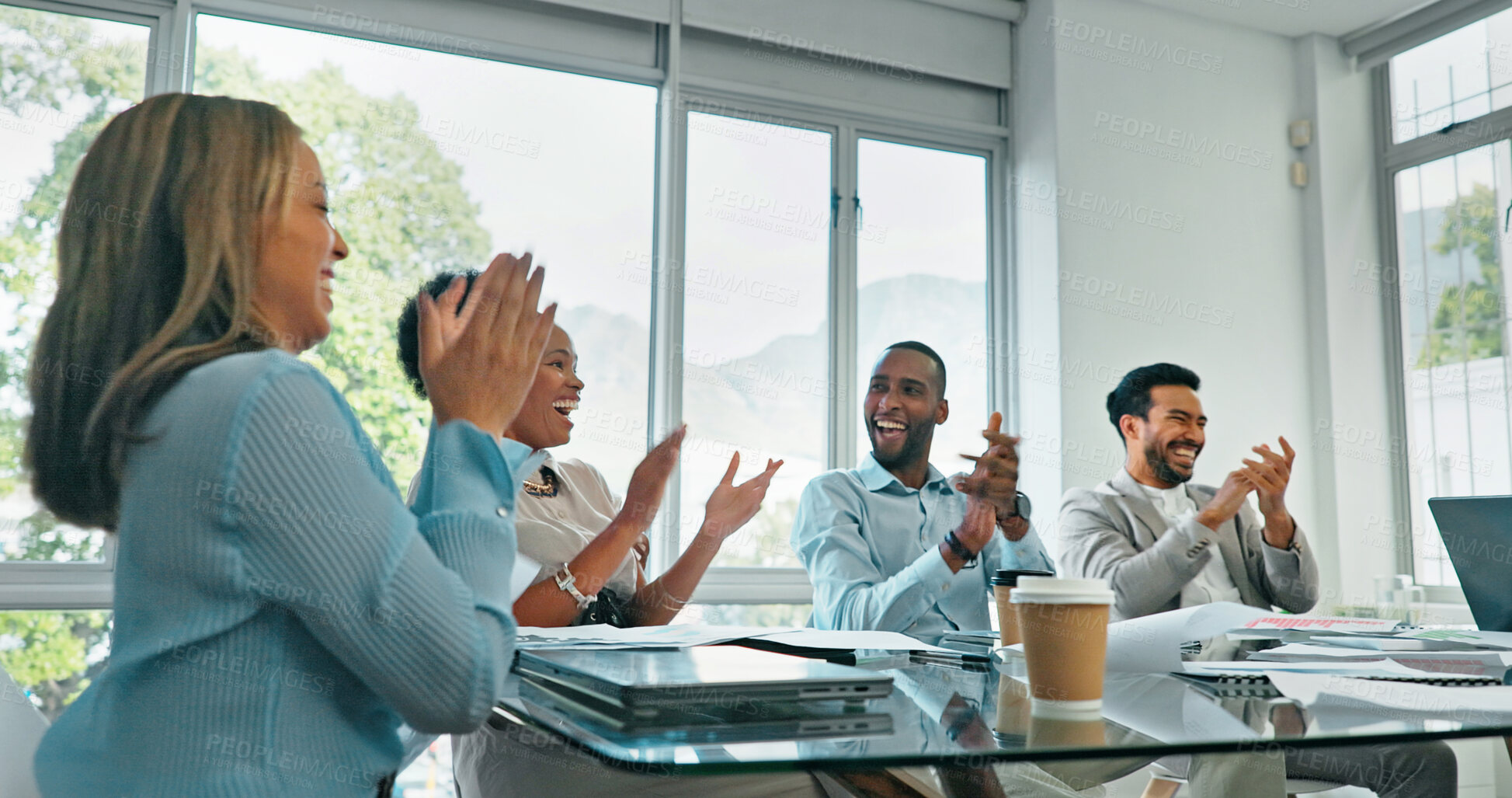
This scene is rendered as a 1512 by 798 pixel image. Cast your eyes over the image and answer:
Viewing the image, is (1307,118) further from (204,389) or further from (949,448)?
(204,389)

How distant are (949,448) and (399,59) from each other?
7.76 ft

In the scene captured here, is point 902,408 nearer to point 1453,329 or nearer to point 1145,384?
point 1145,384

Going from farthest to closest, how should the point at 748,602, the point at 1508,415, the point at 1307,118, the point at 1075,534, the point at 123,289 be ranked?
the point at 1307,118, the point at 1508,415, the point at 748,602, the point at 1075,534, the point at 123,289

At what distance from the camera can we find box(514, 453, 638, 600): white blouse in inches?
80.5

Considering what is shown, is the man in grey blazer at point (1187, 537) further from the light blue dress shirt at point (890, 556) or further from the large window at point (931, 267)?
the large window at point (931, 267)

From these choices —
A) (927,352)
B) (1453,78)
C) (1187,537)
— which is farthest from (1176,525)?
(1453,78)

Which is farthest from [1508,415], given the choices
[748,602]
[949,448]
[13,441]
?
[13,441]

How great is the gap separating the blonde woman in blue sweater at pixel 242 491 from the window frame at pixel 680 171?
98.7 inches

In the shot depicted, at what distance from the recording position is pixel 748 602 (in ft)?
12.4

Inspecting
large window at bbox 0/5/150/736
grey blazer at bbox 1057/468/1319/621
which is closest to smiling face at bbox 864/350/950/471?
grey blazer at bbox 1057/468/1319/621

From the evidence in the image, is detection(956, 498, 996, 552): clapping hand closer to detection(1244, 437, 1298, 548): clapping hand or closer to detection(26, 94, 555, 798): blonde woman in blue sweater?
detection(1244, 437, 1298, 548): clapping hand

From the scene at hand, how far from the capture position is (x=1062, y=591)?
93 centimetres

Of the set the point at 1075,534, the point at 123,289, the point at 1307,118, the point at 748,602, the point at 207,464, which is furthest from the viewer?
the point at 1307,118

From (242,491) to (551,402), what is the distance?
1543mm
